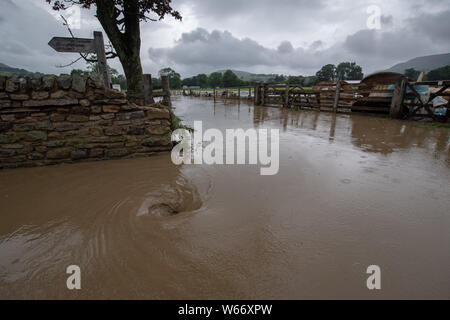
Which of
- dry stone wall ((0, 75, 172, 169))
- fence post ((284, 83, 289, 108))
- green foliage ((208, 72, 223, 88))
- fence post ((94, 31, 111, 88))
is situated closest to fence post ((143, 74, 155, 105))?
fence post ((94, 31, 111, 88))

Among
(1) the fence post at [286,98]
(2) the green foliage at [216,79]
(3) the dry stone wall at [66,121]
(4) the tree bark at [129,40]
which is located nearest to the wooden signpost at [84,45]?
(4) the tree bark at [129,40]

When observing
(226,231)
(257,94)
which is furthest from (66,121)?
(257,94)

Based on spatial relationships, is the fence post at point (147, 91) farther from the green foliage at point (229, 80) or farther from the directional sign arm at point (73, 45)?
the green foliage at point (229, 80)

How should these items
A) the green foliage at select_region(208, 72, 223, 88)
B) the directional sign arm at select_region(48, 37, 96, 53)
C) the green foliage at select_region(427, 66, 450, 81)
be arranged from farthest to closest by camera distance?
1. the green foliage at select_region(208, 72, 223, 88)
2. the green foliage at select_region(427, 66, 450, 81)
3. the directional sign arm at select_region(48, 37, 96, 53)

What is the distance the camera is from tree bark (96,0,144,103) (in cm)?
527

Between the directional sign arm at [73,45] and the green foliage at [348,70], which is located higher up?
the green foliage at [348,70]

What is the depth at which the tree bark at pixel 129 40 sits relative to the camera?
527 centimetres

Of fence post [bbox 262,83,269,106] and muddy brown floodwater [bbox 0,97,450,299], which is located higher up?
fence post [bbox 262,83,269,106]

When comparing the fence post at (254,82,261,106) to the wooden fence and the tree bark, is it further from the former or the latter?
the tree bark

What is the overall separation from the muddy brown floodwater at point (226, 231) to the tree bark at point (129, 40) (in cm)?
313

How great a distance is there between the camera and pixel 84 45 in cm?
442

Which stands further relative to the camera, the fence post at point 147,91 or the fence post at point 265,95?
the fence post at point 265,95

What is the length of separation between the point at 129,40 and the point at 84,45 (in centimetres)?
144

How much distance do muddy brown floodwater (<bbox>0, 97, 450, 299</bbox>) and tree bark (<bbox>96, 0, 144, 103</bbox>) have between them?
3127mm
